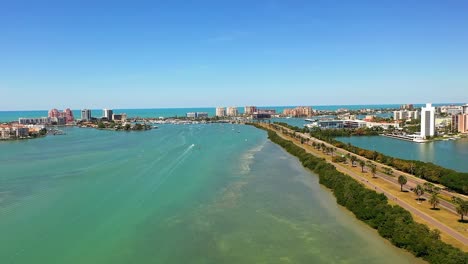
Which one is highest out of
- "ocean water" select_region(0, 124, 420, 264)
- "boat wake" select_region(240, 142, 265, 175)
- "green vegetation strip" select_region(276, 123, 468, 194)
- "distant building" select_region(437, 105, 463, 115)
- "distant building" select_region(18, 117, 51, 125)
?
"distant building" select_region(437, 105, 463, 115)

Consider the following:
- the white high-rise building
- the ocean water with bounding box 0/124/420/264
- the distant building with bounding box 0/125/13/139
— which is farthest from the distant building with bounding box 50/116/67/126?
the white high-rise building

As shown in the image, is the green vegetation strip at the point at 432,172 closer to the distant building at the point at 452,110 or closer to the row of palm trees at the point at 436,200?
the row of palm trees at the point at 436,200

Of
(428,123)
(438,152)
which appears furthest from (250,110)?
(438,152)

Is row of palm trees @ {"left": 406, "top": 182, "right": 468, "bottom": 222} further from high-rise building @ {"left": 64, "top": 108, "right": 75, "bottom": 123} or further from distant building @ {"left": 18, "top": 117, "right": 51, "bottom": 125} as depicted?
high-rise building @ {"left": 64, "top": 108, "right": 75, "bottom": 123}

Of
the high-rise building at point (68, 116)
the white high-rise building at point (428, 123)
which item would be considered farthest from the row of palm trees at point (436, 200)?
the high-rise building at point (68, 116)

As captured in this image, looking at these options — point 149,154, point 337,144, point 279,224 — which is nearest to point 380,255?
point 279,224

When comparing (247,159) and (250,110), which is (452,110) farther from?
(247,159)

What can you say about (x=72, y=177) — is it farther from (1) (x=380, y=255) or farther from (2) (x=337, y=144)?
(2) (x=337, y=144)
